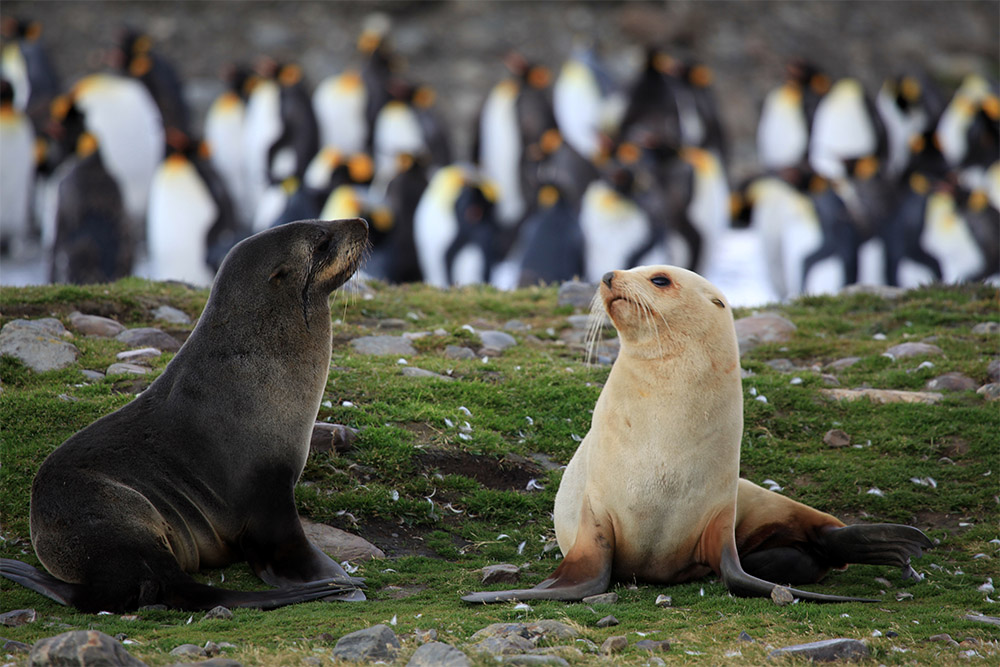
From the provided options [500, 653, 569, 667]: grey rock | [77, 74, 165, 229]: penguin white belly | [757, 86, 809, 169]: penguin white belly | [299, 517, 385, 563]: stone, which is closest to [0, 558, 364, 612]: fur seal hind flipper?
[299, 517, 385, 563]: stone

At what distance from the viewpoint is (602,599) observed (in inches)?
194

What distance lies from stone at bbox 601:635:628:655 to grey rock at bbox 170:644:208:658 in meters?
1.41

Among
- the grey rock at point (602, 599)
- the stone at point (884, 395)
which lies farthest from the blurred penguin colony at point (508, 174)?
the grey rock at point (602, 599)

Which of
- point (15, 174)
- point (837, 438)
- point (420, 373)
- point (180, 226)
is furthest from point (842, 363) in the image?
point (15, 174)

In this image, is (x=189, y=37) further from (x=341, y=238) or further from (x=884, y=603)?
(x=884, y=603)

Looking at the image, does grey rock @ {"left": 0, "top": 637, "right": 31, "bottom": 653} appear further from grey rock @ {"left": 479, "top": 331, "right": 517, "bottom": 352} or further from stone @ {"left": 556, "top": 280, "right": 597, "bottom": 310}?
stone @ {"left": 556, "top": 280, "right": 597, "bottom": 310}

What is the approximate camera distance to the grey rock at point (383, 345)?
8.37 metres

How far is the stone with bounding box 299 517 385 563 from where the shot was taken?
222 inches

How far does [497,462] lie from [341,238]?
1.63m

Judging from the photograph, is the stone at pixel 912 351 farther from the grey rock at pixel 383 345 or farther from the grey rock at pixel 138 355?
the grey rock at pixel 138 355

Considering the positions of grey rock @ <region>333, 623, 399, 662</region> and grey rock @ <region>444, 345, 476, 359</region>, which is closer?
grey rock @ <region>333, 623, 399, 662</region>

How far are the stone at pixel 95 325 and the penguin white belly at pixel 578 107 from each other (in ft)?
65.4

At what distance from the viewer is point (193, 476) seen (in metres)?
5.28

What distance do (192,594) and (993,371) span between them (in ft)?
19.0
